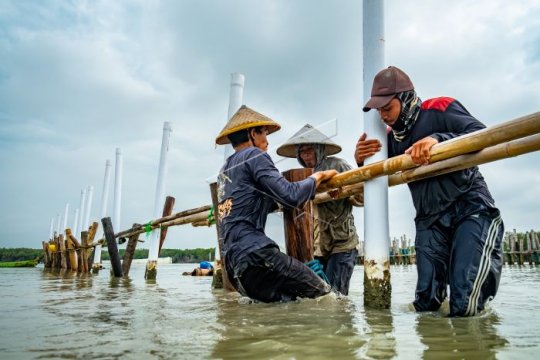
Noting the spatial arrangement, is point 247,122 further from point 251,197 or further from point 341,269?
point 341,269

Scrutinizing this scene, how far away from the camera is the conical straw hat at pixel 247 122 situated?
3633 millimetres

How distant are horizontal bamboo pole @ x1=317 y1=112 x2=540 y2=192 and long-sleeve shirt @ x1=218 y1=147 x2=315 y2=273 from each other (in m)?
0.37

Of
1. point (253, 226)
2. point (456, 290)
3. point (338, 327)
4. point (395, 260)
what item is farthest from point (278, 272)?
point (395, 260)

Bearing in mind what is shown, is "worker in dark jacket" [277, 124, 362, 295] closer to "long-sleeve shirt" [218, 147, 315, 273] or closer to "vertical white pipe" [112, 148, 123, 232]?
"long-sleeve shirt" [218, 147, 315, 273]

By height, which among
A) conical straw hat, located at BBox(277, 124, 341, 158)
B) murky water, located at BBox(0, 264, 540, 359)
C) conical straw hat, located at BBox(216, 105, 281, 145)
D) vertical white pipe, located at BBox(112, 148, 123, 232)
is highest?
vertical white pipe, located at BBox(112, 148, 123, 232)

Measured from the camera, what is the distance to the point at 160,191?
11.5 metres

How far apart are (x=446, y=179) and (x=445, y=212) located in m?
0.25

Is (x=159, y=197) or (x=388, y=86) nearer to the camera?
(x=388, y=86)

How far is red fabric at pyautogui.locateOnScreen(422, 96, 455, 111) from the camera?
314 cm

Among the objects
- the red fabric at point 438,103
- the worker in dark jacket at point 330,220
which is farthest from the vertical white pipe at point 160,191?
the red fabric at point 438,103

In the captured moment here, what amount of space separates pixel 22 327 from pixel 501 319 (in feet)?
10.5

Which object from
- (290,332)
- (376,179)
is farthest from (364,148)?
(290,332)

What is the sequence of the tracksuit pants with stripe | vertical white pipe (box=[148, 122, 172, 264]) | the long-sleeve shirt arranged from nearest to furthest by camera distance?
the tracksuit pants with stripe
the long-sleeve shirt
vertical white pipe (box=[148, 122, 172, 264])

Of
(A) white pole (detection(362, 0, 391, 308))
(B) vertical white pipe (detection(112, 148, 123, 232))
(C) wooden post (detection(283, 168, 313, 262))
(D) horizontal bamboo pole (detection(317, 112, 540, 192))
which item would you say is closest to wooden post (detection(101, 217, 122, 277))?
(B) vertical white pipe (detection(112, 148, 123, 232))
